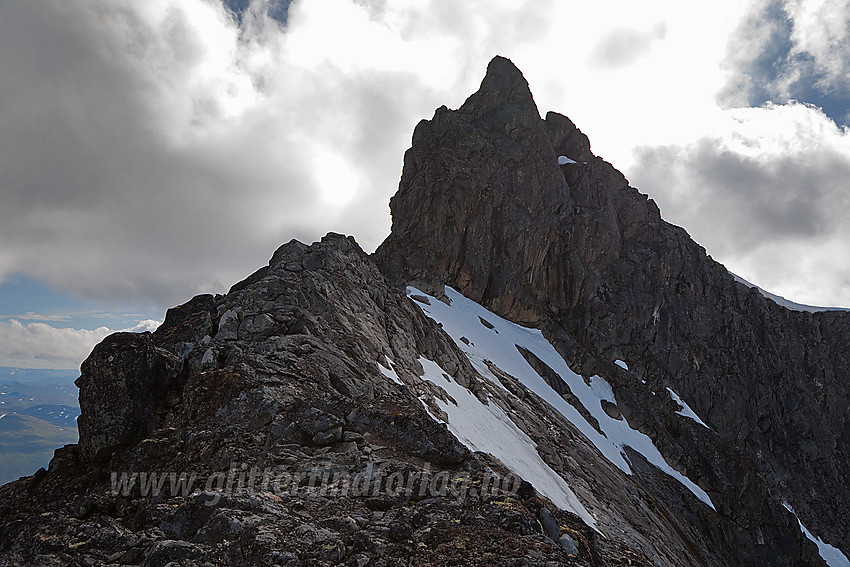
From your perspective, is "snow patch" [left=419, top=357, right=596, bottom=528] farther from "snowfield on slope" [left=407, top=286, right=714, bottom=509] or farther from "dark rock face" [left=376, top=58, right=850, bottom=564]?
"dark rock face" [left=376, top=58, right=850, bottom=564]

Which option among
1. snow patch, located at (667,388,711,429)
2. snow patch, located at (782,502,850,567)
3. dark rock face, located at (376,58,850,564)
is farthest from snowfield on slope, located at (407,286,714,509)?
snow patch, located at (782,502,850,567)

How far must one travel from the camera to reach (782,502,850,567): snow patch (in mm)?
56847

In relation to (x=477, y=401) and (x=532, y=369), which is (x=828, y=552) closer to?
(x=532, y=369)

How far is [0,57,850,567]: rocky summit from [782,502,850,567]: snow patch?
0.52 m

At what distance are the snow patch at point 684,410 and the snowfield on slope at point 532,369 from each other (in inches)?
504

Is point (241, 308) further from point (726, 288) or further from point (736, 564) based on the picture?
point (726, 288)

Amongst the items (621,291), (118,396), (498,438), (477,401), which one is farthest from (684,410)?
(118,396)

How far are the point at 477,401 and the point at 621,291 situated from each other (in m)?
46.5

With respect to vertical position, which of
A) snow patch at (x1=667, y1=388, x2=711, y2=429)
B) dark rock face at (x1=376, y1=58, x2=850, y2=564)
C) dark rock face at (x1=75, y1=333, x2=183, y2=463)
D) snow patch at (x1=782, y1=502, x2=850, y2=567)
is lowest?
snow patch at (x1=782, y1=502, x2=850, y2=567)

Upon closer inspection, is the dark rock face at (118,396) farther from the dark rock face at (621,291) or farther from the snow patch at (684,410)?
the snow patch at (684,410)

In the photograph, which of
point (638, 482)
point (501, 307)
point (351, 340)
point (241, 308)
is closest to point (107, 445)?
point (241, 308)

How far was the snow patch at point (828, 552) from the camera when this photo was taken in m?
56.8

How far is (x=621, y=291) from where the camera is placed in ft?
221

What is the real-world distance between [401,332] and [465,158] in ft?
118
